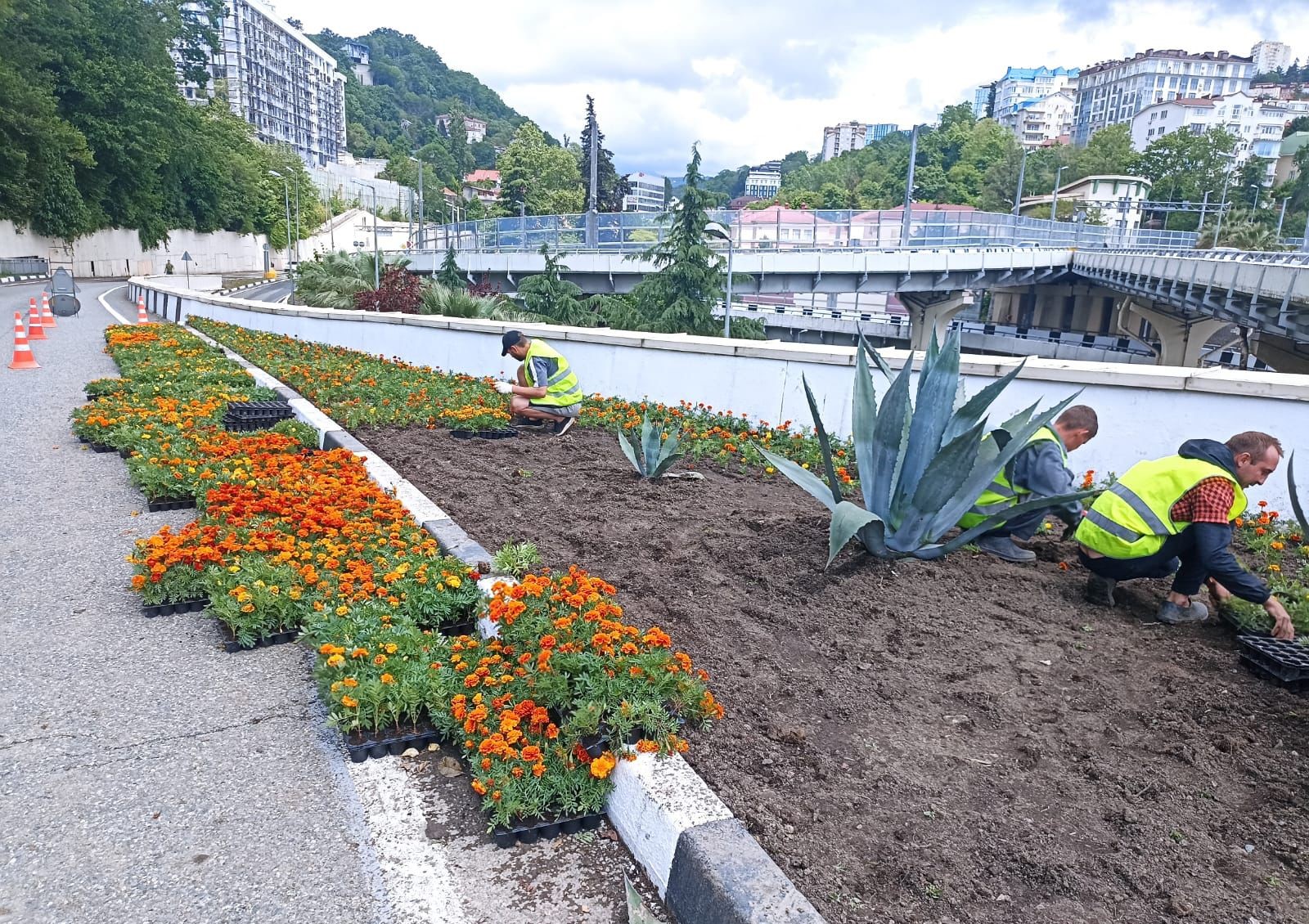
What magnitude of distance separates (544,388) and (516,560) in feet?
11.5

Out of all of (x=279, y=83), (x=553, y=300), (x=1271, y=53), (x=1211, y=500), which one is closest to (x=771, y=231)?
(x=553, y=300)

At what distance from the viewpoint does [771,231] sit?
27.3 metres

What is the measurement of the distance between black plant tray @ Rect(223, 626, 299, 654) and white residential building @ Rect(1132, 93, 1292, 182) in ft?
451

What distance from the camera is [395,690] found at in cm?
288

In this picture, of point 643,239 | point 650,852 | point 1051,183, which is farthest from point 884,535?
point 1051,183

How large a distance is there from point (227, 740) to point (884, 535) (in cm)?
295

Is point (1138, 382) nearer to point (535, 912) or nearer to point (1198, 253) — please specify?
point (535, 912)

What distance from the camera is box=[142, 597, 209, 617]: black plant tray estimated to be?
385 cm

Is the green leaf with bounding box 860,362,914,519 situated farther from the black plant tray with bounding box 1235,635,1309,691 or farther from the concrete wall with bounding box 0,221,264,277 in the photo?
the concrete wall with bounding box 0,221,264,277

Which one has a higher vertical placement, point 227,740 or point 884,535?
point 884,535


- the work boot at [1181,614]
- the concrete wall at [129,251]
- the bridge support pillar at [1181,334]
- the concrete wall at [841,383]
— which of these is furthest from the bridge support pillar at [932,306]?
the concrete wall at [129,251]

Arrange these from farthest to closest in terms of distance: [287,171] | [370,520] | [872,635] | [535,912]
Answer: [287,171]
[370,520]
[872,635]
[535,912]

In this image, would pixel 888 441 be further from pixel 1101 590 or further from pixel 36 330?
pixel 36 330

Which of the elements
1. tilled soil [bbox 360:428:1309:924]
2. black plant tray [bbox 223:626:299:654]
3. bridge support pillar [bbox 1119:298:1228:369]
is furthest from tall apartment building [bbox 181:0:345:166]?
tilled soil [bbox 360:428:1309:924]
